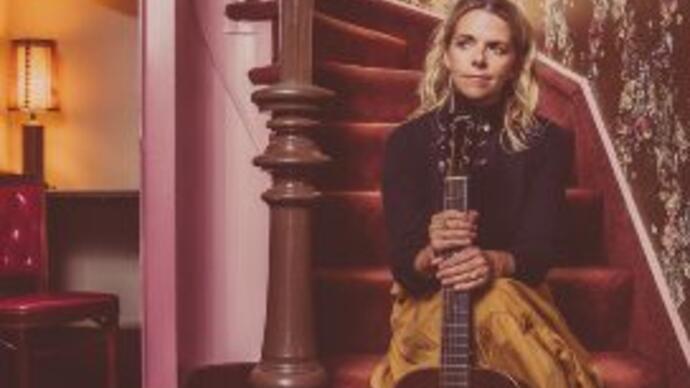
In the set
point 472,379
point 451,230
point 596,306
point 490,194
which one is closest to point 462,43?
point 490,194

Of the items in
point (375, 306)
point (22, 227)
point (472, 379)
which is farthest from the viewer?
point (22, 227)

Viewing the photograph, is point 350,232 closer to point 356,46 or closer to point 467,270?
point 356,46

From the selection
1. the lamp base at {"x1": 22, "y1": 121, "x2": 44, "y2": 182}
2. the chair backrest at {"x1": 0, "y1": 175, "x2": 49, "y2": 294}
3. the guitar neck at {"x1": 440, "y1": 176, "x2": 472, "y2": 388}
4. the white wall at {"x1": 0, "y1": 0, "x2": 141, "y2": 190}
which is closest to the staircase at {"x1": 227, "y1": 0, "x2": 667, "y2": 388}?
the guitar neck at {"x1": 440, "y1": 176, "x2": 472, "y2": 388}

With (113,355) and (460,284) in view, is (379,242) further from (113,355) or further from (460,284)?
(113,355)

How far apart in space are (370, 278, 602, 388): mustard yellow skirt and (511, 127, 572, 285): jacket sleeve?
0.06 metres

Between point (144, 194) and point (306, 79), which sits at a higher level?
point (306, 79)

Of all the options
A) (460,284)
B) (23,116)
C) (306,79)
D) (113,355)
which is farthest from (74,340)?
(460,284)

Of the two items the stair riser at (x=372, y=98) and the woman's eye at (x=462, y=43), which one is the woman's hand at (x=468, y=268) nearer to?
the woman's eye at (x=462, y=43)

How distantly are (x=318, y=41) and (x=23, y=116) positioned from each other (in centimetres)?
250

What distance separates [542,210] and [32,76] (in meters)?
3.27

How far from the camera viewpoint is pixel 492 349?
1.93 metres

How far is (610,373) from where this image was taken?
93.0 inches

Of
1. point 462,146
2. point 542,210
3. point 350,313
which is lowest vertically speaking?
point 350,313

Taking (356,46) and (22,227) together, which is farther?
(22,227)
